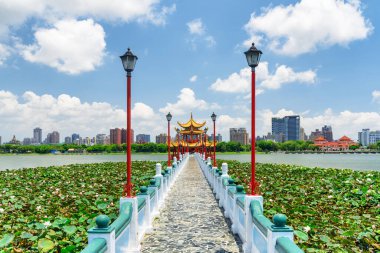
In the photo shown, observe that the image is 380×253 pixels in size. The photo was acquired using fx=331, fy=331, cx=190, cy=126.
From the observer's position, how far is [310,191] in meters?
14.2

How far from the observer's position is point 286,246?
13.4ft

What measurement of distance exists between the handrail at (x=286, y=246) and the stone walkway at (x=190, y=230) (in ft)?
9.21

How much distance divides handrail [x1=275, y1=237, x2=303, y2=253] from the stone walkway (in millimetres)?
2807

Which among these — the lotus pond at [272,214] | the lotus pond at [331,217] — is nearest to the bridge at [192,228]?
the lotus pond at [272,214]

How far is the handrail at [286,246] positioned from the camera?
3.89 m

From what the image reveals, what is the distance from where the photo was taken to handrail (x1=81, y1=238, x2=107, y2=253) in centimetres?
399

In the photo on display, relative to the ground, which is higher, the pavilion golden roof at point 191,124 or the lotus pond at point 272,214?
the pavilion golden roof at point 191,124

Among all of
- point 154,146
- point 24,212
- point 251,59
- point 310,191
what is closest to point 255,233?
point 251,59

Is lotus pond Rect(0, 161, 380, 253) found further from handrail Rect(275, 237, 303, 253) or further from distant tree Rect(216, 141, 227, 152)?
distant tree Rect(216, 141, 227, 152)

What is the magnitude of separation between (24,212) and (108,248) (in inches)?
268

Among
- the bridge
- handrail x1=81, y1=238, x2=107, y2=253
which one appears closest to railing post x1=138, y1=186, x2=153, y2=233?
the bridge

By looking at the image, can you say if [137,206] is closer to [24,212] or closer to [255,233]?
[255,233]

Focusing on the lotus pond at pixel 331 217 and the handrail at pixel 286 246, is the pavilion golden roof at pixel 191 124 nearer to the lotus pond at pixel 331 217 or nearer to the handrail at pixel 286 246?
the lotus pond at pixel 331 217

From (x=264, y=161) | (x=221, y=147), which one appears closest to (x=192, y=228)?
(x=264, y=161)
